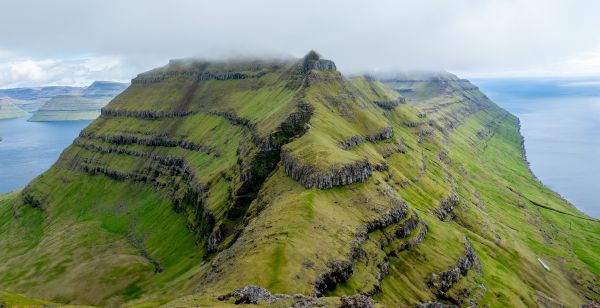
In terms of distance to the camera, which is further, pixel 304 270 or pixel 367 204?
pixel 367 204

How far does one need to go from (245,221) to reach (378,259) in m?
59.9

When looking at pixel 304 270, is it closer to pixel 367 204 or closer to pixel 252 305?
pixel 252 305

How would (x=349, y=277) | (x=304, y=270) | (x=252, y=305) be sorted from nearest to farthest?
(x=252, y=305) → (x=304, y=270) → (x=349, y=277)

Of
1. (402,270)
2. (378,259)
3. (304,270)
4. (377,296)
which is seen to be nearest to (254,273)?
(304,270)

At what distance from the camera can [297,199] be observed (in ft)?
560

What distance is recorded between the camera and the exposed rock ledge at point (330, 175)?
7165 inches

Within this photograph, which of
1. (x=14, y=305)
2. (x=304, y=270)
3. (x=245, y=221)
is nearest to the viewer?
(x=14, y=305)

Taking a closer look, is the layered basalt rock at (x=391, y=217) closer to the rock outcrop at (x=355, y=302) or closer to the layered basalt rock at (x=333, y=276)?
the layered basalt rock at (x=333, y=276)

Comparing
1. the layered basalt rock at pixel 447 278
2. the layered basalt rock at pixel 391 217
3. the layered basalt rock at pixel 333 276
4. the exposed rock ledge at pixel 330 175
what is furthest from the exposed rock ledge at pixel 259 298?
the layered basalt rock at pixel 447 278

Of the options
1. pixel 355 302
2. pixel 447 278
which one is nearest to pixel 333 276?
pixel 355 302

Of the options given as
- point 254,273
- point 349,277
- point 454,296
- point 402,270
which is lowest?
point 454,296

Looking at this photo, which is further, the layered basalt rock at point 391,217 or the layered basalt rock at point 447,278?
the layered basalt rock at point 391,217

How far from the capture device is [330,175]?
602ft

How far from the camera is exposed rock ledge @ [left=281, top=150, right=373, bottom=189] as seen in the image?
182m
